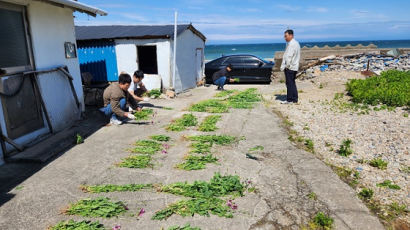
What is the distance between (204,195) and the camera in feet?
12.1

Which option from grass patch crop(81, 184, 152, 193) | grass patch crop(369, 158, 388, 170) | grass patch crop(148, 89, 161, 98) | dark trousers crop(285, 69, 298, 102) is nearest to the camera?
grass patch crop(81, 184, 152, 193)

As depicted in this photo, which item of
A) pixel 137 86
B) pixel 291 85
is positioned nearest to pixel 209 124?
pixel 137 86

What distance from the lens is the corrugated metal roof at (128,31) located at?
488 inches

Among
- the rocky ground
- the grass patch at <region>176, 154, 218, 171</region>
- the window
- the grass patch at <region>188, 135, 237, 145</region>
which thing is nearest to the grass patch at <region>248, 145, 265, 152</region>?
the grass patch at <region>188, 135, 237, 145</region>

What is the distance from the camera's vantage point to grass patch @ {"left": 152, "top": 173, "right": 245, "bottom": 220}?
3.35 metres

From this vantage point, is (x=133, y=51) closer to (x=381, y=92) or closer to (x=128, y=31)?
(x=128, y=31)

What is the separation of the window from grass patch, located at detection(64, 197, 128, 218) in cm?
353

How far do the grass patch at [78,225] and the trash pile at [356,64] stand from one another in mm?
16698

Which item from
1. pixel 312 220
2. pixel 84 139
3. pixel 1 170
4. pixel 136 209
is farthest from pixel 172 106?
pixel 312 220

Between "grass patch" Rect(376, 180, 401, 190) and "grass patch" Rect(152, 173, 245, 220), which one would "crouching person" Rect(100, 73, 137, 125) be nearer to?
"grass patch" Rect(152, 173, 245, 220)

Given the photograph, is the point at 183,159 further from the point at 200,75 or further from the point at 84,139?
the point at 200,75

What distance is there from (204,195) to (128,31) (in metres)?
11.6

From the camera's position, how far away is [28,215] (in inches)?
132

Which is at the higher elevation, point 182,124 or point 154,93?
point 154,93
